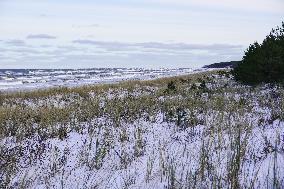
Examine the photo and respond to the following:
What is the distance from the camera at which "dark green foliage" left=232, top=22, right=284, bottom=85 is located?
12.6 metres

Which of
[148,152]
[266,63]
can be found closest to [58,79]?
[266,63]

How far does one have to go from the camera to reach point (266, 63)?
12.9 meters

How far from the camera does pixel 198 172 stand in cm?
396

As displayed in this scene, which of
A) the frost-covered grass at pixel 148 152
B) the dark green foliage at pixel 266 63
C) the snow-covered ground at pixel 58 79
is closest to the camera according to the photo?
the frost-covered grass at pixel 148 152

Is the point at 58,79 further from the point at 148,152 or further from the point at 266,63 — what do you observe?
the point at 148,152

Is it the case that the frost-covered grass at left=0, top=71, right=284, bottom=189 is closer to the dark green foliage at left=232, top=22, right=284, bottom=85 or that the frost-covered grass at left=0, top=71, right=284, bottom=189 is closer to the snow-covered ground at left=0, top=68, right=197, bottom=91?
the dark green foliage at left=232, top=22, right=284, bottom=85

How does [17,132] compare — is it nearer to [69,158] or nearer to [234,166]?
[69,158]

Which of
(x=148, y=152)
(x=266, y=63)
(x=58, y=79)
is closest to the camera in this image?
(x=148, y=152)

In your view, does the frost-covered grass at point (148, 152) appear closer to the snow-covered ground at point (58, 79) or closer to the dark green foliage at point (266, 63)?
the dark green foliage at point (266, 63)

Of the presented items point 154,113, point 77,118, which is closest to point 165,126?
point 154,113

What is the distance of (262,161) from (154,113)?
4.34 m

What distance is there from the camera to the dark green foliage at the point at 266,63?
12640mm

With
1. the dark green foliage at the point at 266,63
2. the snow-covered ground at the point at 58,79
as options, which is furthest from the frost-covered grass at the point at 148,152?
the snow-covered ground at the point at 58,79

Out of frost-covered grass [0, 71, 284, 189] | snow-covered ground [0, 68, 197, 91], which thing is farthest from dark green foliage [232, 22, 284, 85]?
snow-covered ground [0, 68, 197, 91]
